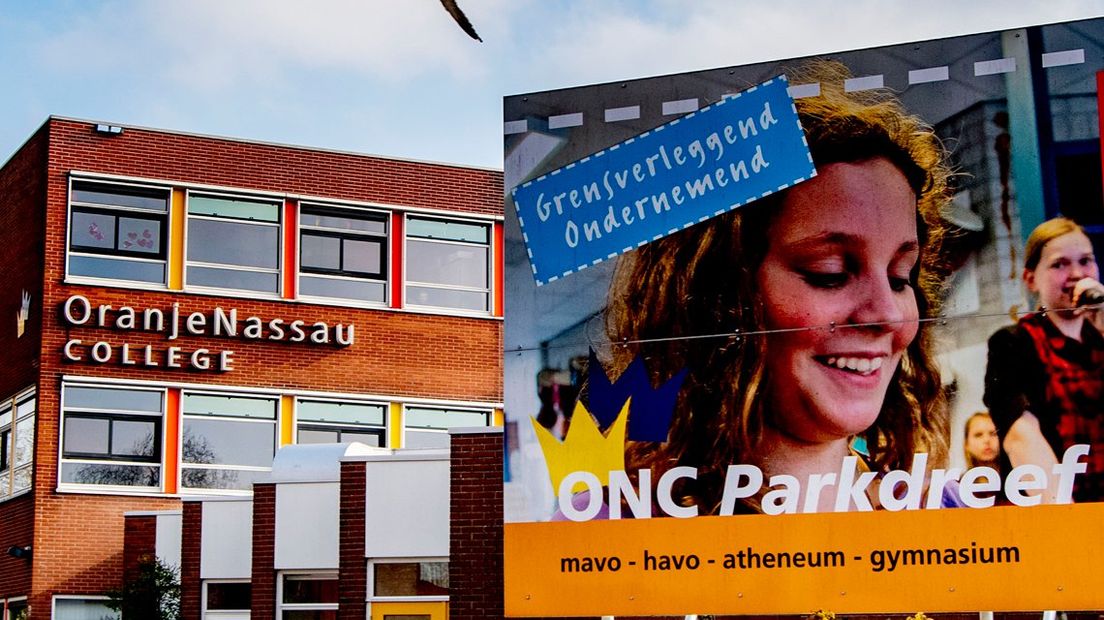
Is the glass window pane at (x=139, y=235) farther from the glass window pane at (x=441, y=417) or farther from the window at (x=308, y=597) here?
the window at (x=308, y=597)

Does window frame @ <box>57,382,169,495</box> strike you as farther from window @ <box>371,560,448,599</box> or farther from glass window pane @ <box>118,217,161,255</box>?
window @ <box>371,560,448,599</box>

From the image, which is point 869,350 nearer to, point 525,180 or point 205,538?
point 525,180

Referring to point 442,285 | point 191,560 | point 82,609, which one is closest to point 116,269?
point 82,609

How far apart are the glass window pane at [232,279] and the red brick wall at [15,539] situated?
15.2ft

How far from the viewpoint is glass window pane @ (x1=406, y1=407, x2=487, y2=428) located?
1229 inches

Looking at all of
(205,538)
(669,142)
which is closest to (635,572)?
(669,142)

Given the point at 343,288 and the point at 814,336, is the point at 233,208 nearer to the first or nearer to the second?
the point at 343,288

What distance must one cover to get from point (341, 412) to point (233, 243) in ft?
11.8

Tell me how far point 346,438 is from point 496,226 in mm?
4953

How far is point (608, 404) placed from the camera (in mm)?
14883

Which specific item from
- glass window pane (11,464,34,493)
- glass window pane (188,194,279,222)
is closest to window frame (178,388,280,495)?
glass window pane (11,464,34,493)

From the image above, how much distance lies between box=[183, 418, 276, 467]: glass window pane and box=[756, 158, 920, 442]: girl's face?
16.5 metres

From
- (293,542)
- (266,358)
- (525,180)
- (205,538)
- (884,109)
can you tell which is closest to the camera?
(884,109)

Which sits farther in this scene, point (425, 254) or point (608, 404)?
point (425, 254)
